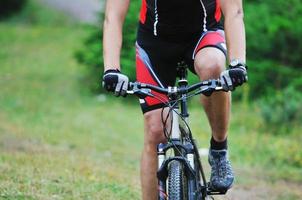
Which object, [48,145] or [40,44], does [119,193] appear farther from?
[40,44]

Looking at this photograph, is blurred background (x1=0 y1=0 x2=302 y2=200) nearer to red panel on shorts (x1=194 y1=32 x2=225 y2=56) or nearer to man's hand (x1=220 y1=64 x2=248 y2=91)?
red panel on shorts (x1=194 y1=32 x2=225 y2=56)

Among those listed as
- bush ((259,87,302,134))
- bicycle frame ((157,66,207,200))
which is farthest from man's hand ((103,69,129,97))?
bush ((259,87,302,134))

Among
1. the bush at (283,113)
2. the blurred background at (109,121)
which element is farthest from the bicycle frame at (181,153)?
the bush at (283,113)

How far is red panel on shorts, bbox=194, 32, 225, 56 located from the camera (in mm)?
4820

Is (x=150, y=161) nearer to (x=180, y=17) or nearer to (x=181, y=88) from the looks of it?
(x=181, y=88)

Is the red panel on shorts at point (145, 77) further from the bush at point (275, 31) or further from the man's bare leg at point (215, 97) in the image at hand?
the bush at point (275, 31)

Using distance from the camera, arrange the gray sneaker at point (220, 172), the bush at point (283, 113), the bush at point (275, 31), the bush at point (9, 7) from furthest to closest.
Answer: the bush at point (9, 7) < the bush at point (275, 31) < the bush at point (283, 113) < the gray sneaker at point (220, 172)

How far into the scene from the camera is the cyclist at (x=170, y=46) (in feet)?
15.6

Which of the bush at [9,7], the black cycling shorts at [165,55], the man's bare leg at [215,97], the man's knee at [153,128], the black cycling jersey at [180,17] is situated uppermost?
the bush at [9,7]

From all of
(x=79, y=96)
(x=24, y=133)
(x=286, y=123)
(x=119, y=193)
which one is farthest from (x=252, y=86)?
(x=119, y=193)

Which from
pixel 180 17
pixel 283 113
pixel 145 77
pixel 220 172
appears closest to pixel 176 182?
pixel 145 77

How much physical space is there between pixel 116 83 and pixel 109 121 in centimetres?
1030

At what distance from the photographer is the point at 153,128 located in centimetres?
481

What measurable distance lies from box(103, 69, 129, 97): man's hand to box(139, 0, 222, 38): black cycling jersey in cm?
84
